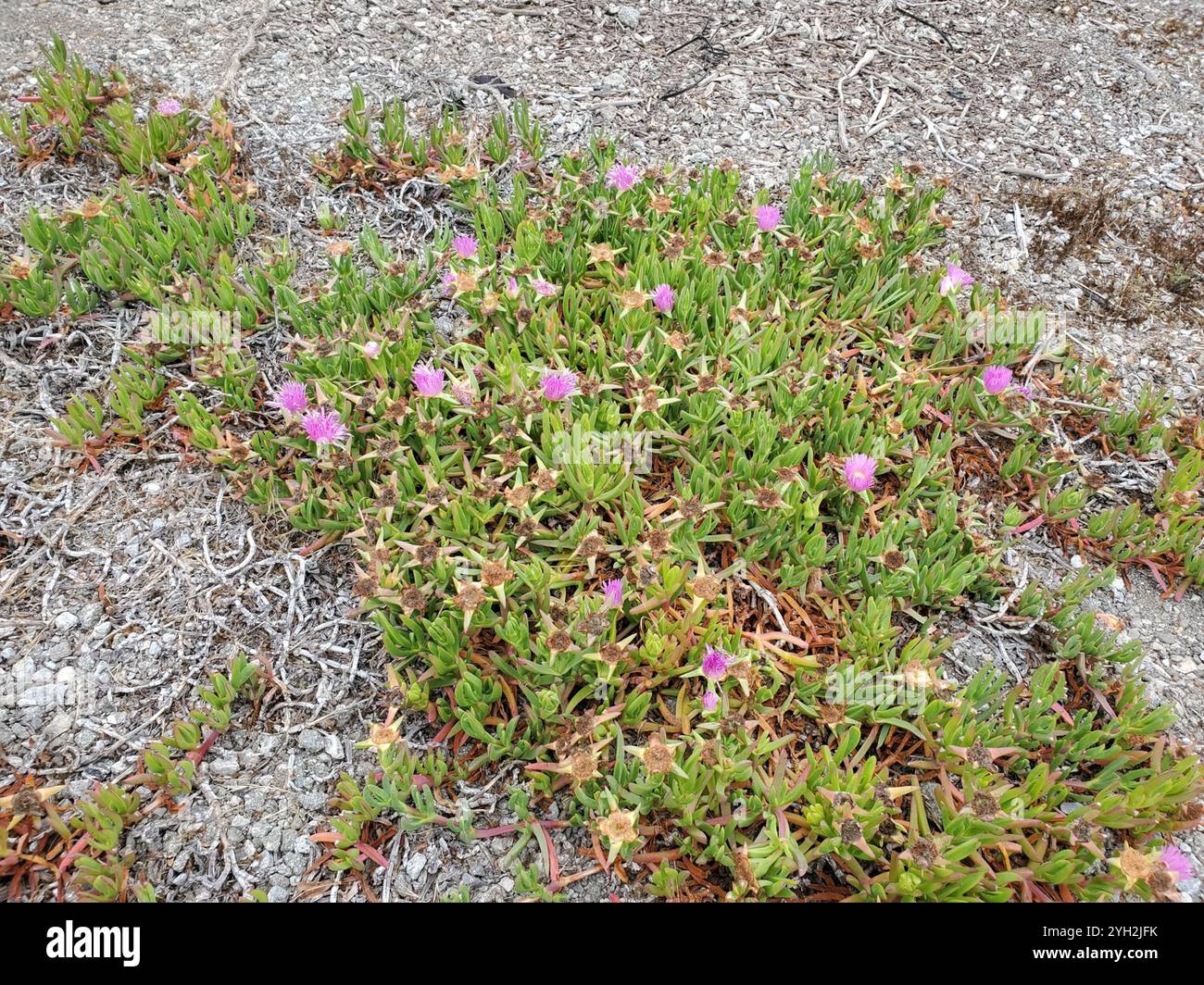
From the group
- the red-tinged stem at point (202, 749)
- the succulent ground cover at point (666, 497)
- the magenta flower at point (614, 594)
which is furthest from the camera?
the magenta flower at point (614, 594)

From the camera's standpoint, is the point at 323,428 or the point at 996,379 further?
the point at 996,379

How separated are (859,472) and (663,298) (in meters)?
1.05

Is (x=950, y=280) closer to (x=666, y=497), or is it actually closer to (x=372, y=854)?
(x=666, y=497)

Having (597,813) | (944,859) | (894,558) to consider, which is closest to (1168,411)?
(894,558)

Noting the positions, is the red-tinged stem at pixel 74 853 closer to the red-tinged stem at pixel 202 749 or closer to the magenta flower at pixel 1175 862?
the red-tinged stem at pixel 202 749

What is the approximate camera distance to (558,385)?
9.43 ft

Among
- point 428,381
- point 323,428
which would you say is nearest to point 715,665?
point 428,381

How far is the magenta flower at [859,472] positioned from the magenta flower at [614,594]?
0.92 meters

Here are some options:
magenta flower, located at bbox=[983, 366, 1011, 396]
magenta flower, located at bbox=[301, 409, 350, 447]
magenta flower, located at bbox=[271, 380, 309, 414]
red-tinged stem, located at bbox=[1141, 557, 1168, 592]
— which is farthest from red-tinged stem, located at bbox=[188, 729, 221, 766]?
red-tinged stem, located at bbox=[1141, 557, 1168, 592]

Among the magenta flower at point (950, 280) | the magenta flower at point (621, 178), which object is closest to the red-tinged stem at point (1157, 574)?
the magenta flower at point (950, 280)

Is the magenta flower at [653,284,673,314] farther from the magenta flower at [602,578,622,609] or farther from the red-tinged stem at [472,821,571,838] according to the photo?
the red-tinged stem at [472,821,571,838]

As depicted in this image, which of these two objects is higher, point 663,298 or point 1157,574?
point 663,298

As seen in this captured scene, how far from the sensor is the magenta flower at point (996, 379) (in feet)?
10.1
